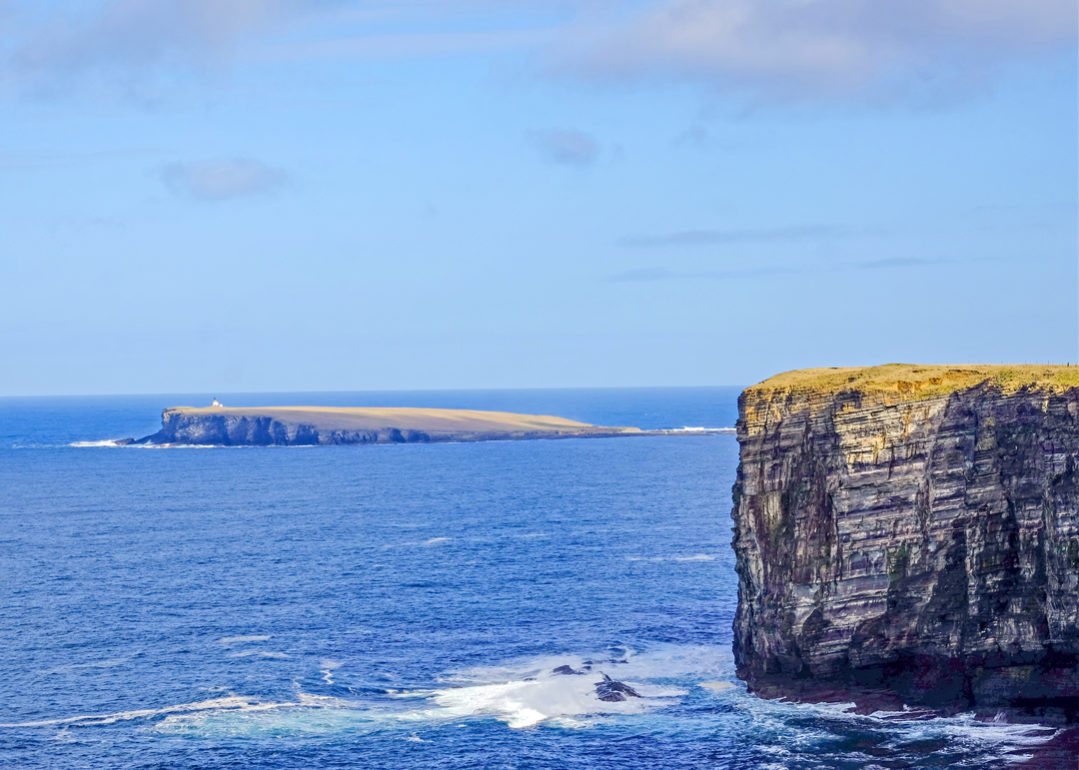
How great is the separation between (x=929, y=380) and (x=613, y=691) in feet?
89.5

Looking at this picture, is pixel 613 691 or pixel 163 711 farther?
pixel 613 691

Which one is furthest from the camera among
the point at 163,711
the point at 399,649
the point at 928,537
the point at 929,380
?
the point at 399,649

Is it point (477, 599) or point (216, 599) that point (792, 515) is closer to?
point (477, 599)

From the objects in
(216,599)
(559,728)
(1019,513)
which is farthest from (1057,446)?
(216,599)

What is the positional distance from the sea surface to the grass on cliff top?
18940 mm

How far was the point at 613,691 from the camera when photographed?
2886 inches

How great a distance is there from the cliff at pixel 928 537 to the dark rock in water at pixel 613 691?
8342mm

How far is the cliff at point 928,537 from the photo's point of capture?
64.3 metres

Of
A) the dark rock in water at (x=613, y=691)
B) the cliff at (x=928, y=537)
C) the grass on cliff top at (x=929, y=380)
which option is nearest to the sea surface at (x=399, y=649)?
the dark rock in water at (x=613, y=691)

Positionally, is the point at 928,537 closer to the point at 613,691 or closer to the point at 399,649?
the point at 613,691

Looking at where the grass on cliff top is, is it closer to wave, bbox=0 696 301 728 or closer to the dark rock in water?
the dark rock in water

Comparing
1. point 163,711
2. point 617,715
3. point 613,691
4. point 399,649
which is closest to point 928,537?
point 617,715

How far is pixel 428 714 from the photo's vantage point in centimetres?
7056

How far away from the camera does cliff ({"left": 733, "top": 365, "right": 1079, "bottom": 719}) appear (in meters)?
64.3
